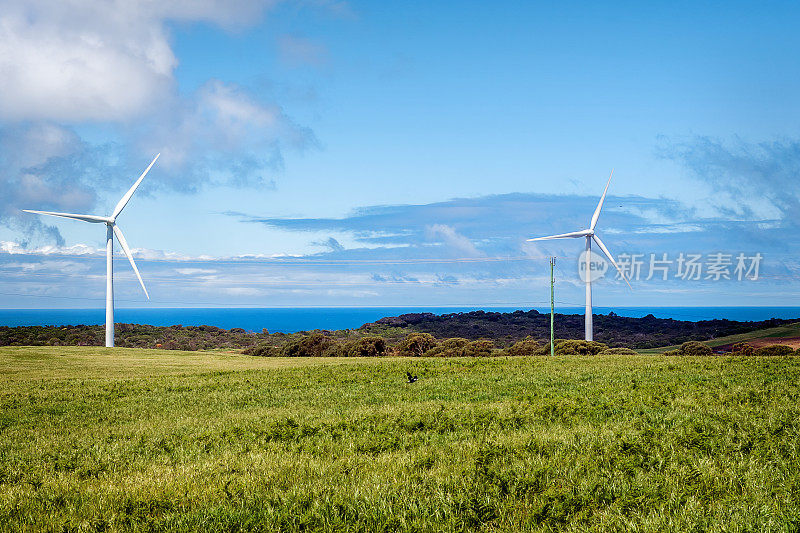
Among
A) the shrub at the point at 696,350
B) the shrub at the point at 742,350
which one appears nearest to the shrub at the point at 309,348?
the shrub at the point at 696,350

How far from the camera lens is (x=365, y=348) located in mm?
54562

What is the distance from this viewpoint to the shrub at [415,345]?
56.2 m

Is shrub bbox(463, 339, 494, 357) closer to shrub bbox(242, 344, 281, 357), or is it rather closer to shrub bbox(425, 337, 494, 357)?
shrub bbox(425, 337, 494, 357)

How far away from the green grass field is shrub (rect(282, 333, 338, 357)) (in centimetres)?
3675

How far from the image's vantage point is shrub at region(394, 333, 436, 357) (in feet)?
185

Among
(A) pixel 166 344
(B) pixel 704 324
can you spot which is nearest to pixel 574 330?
(B) pixel 704 324

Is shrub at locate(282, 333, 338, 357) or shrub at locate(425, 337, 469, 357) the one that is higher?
shrub at locate(425, 337, 469, 357)

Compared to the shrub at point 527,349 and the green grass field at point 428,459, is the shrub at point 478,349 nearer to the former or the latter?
the shrub at point 527,349

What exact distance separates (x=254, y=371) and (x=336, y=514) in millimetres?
25305

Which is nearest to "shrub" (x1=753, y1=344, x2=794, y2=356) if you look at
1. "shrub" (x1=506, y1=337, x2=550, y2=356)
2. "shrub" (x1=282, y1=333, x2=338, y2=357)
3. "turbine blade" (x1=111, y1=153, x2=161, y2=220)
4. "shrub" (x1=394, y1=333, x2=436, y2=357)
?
"shrub" (x1=506, y1=337, x2=550, y2=356)

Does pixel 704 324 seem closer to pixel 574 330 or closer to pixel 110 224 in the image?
pixel 574 330

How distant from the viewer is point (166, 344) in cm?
7375

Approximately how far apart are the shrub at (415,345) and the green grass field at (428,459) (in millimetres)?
34745

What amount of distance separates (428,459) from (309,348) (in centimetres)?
5019
